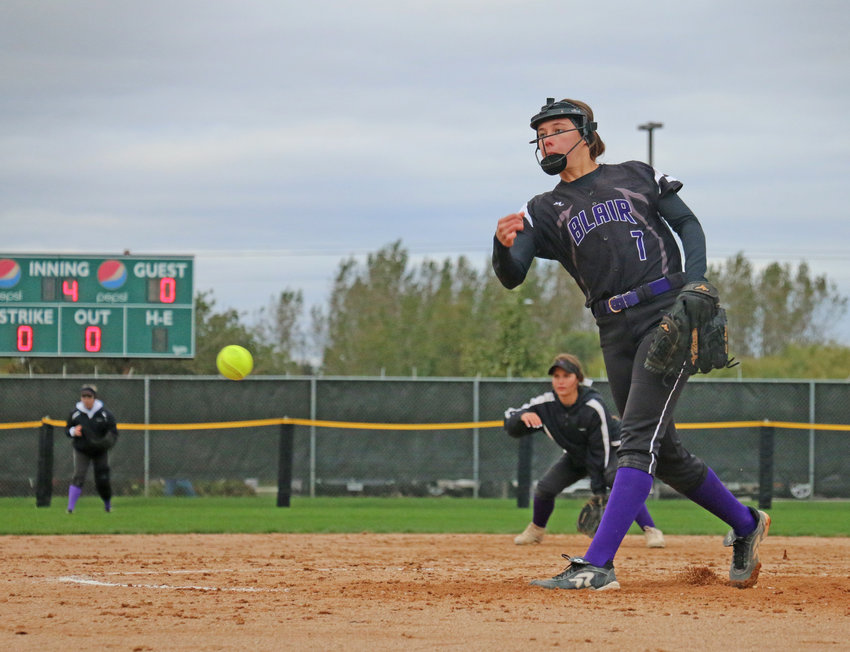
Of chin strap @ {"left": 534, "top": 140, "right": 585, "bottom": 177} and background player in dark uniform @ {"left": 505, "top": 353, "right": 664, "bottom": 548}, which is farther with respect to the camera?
background player in dark uniform @ {"left": 505, "top": 353, "right": 664, "bottom": 548}

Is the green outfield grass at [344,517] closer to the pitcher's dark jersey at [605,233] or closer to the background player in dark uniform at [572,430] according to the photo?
the background player in dark uniform at [572,430]

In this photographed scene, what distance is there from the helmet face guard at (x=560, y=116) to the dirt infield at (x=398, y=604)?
193cm

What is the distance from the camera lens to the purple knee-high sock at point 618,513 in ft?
15.7

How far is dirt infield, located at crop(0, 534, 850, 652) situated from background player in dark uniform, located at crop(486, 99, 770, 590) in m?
0.30

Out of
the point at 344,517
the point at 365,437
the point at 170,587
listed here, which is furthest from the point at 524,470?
the point at 170,587

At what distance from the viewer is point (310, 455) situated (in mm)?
18703

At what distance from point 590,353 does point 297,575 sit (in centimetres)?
3939

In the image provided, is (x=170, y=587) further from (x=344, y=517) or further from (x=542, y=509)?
(x=344, y=517)

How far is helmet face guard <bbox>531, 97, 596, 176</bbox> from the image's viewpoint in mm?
5137

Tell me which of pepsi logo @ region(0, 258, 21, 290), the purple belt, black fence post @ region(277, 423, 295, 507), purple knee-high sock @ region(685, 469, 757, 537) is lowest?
black fence post @ region(277, 423, 295, 507)

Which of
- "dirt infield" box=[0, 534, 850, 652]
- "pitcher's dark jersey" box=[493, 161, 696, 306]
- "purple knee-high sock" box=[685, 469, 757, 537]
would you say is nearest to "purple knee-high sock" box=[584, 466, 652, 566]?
"dirt infield" box=[0, 534, 850, 652]

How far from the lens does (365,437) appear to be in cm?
1873

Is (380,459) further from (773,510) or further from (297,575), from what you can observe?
(297,575)

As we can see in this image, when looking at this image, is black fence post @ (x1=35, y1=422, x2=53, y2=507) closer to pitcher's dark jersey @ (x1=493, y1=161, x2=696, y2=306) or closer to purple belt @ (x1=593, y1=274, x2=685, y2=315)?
pitcher's dark jersey @ (x1=493, y1=161, x2=696, y2=306)
